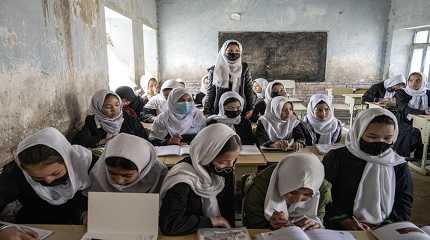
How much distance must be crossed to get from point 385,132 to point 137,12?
506 centimetres

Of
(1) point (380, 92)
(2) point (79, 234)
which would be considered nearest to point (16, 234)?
(2) point (79, 234)

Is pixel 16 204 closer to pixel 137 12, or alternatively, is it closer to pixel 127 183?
pixel 127 183

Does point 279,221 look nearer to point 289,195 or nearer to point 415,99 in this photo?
point 289,195

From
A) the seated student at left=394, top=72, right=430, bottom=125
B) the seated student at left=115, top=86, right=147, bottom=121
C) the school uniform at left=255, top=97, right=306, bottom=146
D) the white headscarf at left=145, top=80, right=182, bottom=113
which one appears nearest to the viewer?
the school uniform at left=255, top=97, right=306, bottom=146

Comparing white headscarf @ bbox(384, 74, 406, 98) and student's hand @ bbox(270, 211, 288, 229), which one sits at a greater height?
white headscarf @ bbox(384, 74, 406, 98)

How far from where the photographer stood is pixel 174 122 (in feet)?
11.3

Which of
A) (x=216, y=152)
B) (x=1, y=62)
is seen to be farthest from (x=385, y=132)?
(x=1, y=62)

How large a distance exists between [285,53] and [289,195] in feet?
21.8

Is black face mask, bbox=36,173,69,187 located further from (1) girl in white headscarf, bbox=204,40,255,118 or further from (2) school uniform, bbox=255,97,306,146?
(1) girl in white headscarf, bbox=204,40,255,118

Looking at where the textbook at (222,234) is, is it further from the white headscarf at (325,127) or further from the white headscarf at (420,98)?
the white headscarf at (420,98)

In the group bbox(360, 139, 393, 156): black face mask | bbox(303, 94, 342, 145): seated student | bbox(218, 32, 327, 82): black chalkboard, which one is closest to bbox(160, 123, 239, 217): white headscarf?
bbox(360, 139, 393, 156): black face mask

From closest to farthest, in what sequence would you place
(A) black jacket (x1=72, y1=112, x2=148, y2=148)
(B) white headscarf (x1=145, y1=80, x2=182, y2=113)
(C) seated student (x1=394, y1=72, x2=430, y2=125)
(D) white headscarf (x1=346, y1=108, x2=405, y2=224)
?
(D) white headscarf (x1=346, y1=108, x2=405, y2=224) < (A) black jacket (x1=72, y1=112, x2=148, y2=148) < (C) seated student (x1=394, y1=72, x2=430, y2=125) < (B) white headscarf (x1=145, y1=80, x2=182, y2=113)

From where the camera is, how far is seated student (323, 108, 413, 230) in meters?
1.78

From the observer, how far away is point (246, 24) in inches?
302
